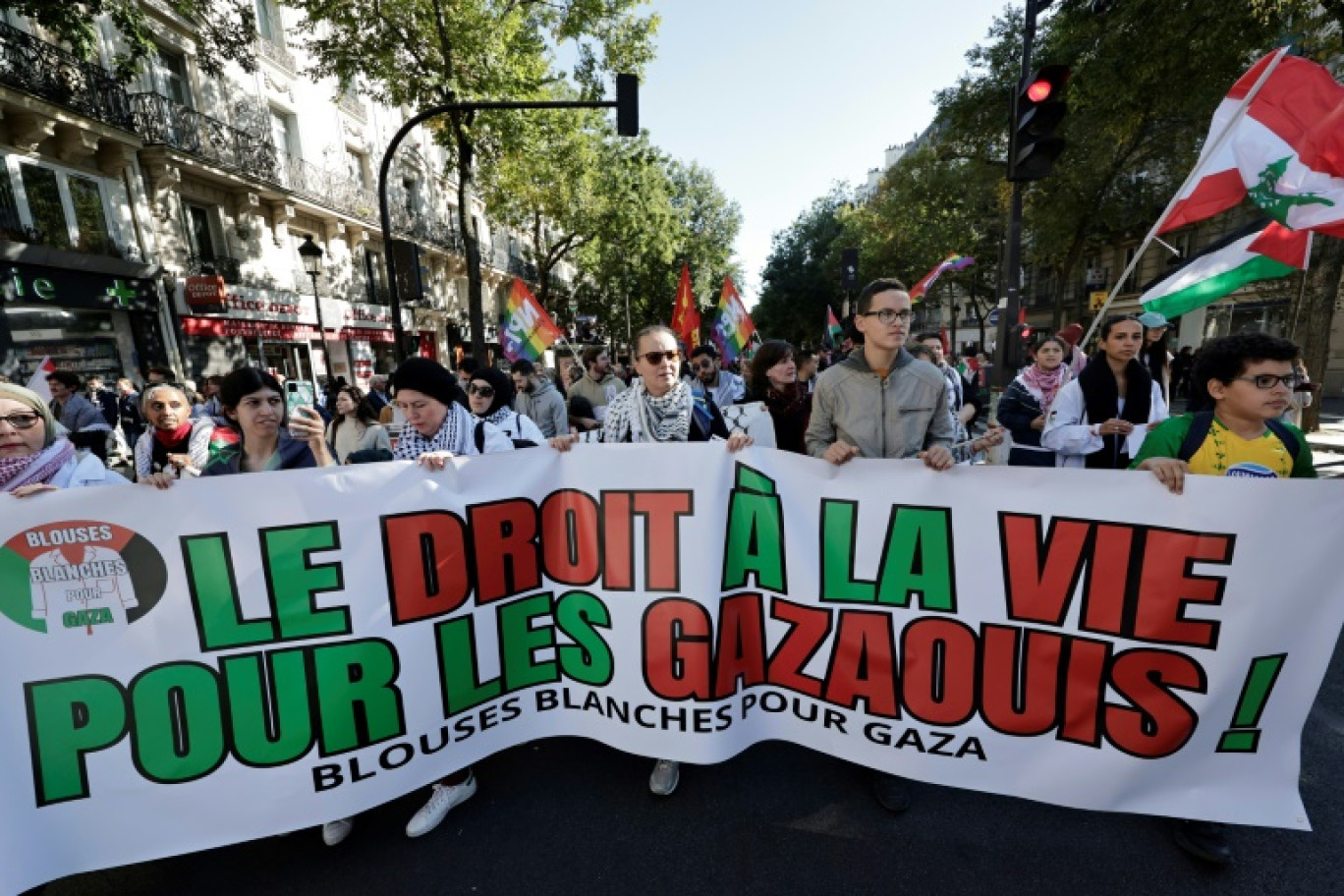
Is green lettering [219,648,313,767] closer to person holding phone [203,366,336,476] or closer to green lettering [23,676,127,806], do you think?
green lettering [23,676,127,806]

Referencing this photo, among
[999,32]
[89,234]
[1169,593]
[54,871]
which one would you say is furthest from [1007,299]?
[89,234]

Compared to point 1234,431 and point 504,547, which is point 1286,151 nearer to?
point 1234,431

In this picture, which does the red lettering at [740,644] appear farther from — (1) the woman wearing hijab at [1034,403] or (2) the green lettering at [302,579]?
(1) the woman wearing hijab at [1034,403]

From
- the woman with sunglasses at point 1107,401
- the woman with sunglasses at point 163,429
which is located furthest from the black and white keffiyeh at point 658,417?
the woman with sunglasses at point 163,429

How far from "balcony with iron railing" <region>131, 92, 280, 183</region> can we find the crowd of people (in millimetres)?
14526

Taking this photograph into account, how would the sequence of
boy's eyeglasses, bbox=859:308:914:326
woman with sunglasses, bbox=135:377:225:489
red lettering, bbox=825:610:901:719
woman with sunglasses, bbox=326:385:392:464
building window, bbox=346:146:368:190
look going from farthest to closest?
building window, bbox=346:146:368:190 < woman with sunglasses, bbox=326:385:392:464 < woman with sunglasses, bbox=135:377:225:489 < boy's eyeglasses, bbox=859:308:914:326 < red lettering, bbox=825:610:901:719

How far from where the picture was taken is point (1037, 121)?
18.5 feet

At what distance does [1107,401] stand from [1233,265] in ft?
3.41

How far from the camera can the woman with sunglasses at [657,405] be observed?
2.95m

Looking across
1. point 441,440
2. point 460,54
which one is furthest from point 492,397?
point 460,54

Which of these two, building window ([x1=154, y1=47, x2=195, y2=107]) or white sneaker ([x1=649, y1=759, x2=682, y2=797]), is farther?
building window ([x1=154, y1=47, x2=195, y2=107])

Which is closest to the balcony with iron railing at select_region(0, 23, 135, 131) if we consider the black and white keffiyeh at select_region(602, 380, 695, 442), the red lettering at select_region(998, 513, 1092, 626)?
the black and white keffiyeh at select_region(602, 380, 695, 442)

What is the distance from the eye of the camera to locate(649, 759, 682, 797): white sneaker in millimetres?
2496

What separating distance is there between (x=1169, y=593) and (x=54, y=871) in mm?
3857
